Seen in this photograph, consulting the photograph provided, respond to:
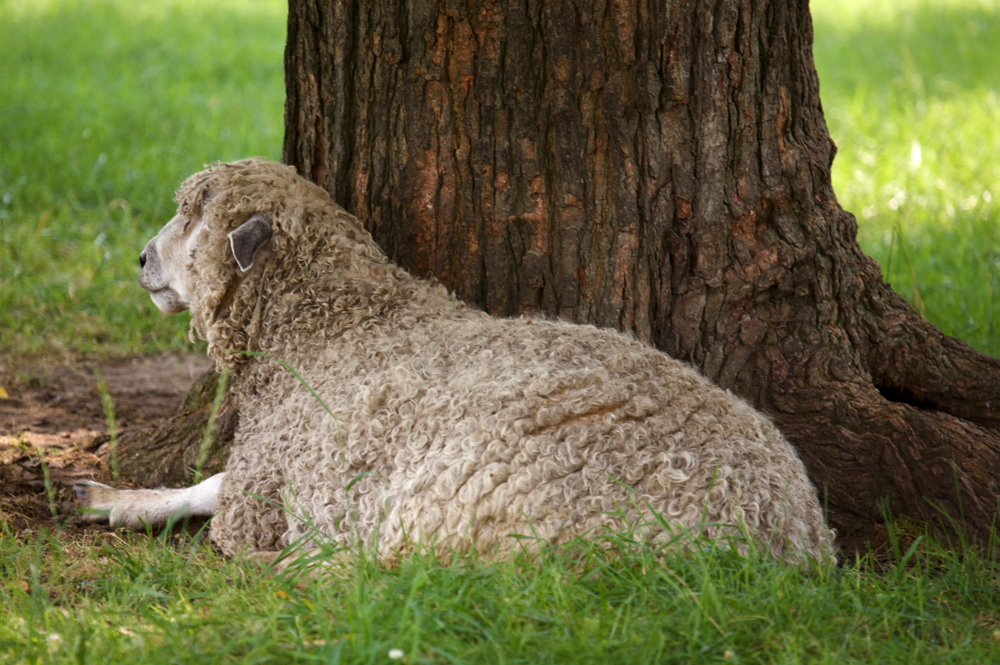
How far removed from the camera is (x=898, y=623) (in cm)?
251

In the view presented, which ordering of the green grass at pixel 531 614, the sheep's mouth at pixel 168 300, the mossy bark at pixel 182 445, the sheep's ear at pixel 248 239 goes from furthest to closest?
the mossy bark at pixel 182 445
the sheep's mouth at pixel 168 300
the sheep's ear at pixel 248 239
the green grass at pixel 531 614

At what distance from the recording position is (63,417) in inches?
186

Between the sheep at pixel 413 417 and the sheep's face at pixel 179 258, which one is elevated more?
the sheep's face at pixel 179 258

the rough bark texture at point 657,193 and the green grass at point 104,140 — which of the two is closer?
the rough bark texture at point 657,193

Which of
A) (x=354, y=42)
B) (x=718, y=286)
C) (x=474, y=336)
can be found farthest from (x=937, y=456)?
(x=354, y=42)

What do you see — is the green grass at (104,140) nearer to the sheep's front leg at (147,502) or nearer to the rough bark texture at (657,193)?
the sheep's front leg at (147,502)

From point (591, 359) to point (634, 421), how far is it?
0.99 ft

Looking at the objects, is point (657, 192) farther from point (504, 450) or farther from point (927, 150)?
point (927, 150)

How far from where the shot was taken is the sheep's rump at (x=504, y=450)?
2689 mm

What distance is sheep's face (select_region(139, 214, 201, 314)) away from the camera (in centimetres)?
360

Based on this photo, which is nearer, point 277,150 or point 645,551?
point 645,551

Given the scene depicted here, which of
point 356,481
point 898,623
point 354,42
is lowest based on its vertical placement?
point 898,623

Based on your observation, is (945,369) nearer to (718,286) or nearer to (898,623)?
(718,286)

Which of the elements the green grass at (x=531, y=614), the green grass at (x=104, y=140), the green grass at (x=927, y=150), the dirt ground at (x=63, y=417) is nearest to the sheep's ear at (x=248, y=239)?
the dirt ground at (x=63, y=417)
